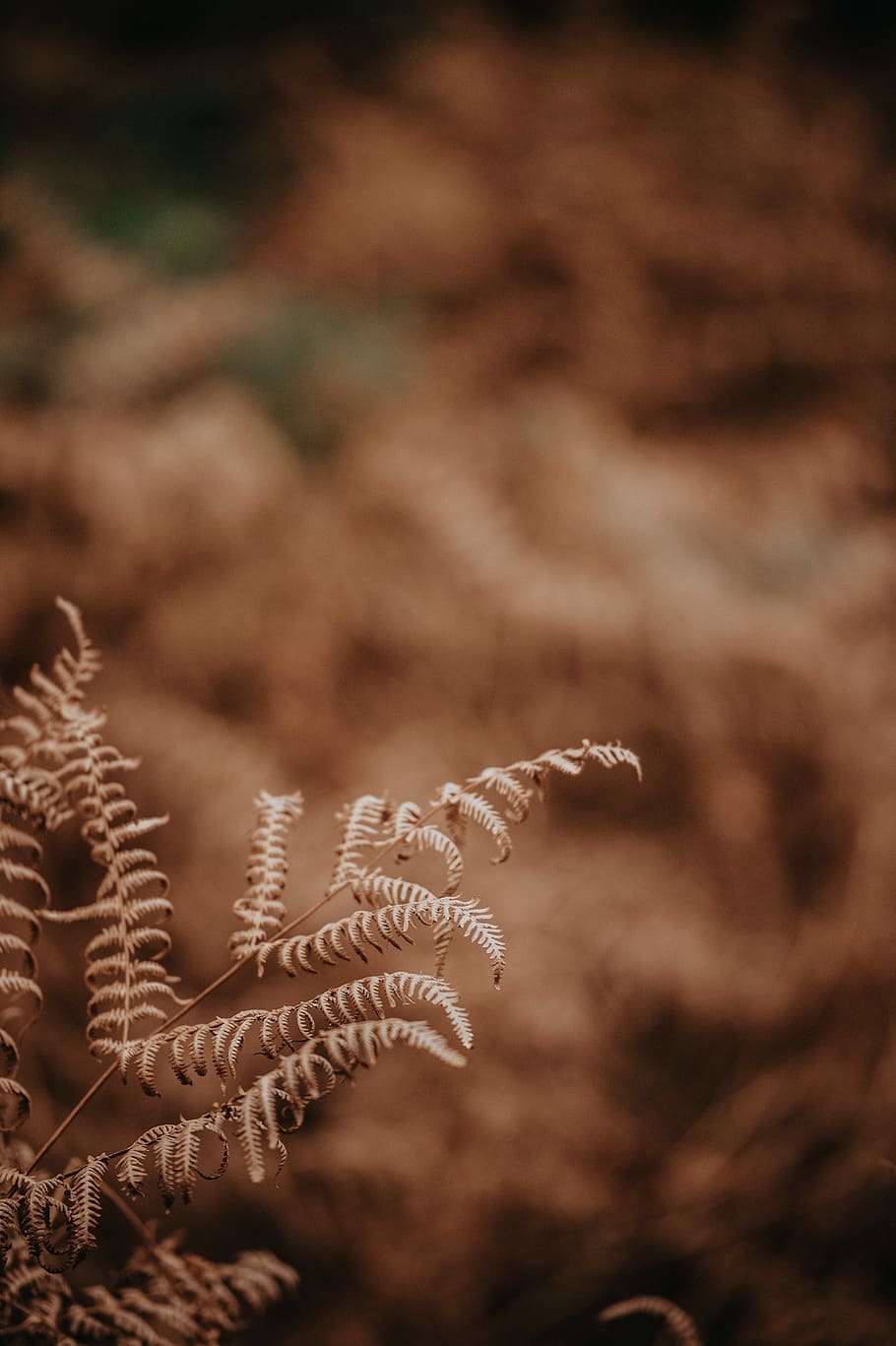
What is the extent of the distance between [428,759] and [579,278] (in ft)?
4.28

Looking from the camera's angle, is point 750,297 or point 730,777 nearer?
point 730,777

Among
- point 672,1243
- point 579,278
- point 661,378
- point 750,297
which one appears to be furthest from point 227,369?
point 672,1243

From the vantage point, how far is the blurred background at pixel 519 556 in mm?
1792

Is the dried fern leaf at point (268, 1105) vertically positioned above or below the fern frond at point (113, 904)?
below

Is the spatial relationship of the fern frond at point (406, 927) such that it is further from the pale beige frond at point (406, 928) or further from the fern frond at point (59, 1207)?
the fern frond at point (59, 1207)

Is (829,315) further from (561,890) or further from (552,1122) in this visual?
(552,1122)

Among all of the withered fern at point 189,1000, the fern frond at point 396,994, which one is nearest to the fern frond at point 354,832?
the withered fern at point 189,1000

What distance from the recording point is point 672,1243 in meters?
1.79

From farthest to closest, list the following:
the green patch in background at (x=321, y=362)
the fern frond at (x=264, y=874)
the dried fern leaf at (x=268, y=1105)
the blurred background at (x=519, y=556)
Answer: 1. the green patch in background at (x=321, y=362)
2. the blurred background at (x=519, y=556)
3. the fern frond at (x=264, y=874)
4. the dried fern leaf at (x=268, y=1105)

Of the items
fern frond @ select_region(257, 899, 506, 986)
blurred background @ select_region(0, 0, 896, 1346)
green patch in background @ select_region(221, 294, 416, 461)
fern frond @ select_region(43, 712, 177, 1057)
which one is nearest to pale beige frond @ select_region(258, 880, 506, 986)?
fern frond @ select_region(257, 899, 506, 986)

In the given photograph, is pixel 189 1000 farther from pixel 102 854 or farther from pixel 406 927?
pixel 406 927

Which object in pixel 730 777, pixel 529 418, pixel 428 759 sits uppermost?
pixel 529 418

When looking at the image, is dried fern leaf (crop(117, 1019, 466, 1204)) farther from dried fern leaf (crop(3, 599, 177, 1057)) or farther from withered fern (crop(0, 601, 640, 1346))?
dried fern leaf (crop(3, 599, 177, 1057))

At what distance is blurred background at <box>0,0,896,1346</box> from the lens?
70.6 inches
